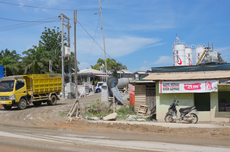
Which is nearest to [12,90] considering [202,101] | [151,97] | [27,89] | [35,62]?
[27,89]

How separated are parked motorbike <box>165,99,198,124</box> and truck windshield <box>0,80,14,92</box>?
1258 cm

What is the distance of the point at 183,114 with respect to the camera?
11656 millimetres

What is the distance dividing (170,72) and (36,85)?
1191 centimetres

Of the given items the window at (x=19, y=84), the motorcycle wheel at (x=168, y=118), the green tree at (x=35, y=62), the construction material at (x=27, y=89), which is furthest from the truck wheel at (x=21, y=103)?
the green tree at (x=35, y=62)

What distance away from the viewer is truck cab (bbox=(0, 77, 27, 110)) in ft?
55.0

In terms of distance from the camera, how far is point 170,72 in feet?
45.3

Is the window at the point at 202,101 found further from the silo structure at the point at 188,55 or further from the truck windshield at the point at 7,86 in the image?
the silo structure at the point at 188,55

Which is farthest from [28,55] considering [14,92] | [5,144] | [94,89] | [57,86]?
[5,144]

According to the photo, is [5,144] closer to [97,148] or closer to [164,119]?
[97,148]

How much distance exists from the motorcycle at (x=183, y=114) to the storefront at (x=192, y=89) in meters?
0.75

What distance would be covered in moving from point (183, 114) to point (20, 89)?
13175 millimetres

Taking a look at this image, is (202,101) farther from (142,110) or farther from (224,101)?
(142,110)

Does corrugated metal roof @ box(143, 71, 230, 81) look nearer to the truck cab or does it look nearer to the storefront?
the storefront

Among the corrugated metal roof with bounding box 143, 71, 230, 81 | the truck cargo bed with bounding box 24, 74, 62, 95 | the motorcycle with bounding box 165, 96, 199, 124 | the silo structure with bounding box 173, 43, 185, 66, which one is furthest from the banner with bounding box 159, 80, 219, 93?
the silo structure with bounding box 173, 43, 185, 66
